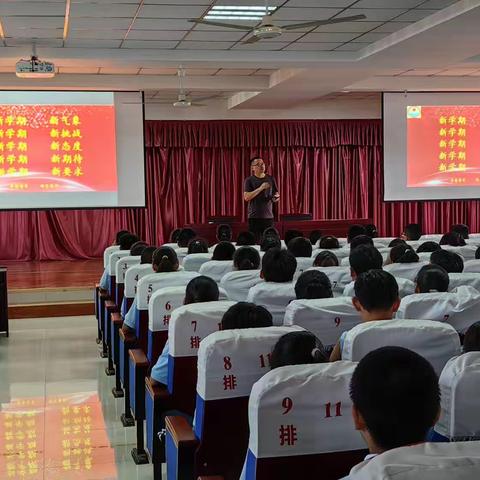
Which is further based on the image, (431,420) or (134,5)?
(134,5)

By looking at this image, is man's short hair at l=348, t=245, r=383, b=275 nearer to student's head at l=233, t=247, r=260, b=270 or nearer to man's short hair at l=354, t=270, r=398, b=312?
student's head at l=233, t=247, r=260, b=270

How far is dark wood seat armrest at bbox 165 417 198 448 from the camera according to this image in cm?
220

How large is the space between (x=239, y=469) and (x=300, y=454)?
618 mm

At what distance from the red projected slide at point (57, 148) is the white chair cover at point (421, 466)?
7759mm

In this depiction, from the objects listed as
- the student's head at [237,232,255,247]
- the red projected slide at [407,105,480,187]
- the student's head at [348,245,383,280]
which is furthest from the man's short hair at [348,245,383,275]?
the red projected slide at [407,105,480,187]

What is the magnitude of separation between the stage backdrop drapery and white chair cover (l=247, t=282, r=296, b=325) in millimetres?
8577

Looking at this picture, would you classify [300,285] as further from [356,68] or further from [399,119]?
[399,119]

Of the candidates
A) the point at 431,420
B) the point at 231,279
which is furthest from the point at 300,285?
the point at 431,420

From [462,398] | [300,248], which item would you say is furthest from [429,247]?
[462,398]

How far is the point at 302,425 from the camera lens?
1.67 metres

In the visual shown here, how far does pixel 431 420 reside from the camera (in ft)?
4.39

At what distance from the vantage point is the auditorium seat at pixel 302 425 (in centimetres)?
164

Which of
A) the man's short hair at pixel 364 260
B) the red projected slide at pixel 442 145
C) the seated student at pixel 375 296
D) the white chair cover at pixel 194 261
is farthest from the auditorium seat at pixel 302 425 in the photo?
the red projected slide at pixel 442 145

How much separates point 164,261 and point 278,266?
2.67 ft
